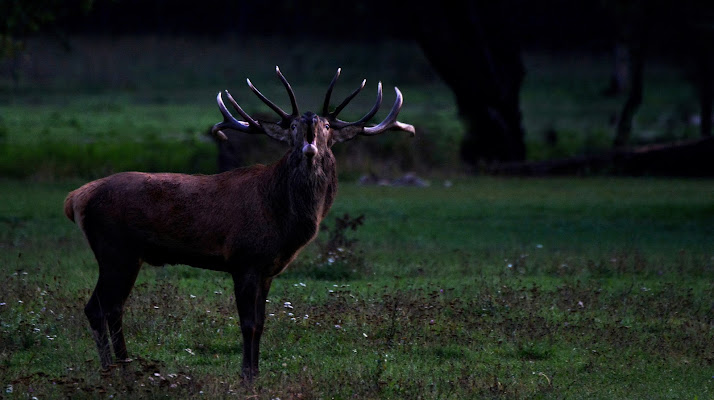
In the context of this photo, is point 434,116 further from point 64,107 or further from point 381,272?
point 381,272

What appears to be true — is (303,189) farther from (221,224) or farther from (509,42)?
(509,42)

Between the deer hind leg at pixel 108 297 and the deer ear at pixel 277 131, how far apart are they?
1.56m

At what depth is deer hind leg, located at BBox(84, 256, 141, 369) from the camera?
812 cm

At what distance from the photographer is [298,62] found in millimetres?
43625

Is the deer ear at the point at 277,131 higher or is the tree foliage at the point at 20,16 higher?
the tree foliage at the point at 20,16

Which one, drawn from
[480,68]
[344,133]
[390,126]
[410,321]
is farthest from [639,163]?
[344,133]

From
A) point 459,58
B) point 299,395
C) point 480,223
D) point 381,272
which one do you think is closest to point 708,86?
point 459,58

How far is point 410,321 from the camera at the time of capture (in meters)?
9.77

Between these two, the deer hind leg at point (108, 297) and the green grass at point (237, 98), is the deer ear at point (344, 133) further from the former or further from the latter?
the green grass at point (237, 98)

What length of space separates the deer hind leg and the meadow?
24 centimetres

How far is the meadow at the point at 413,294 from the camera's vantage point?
26.6ft

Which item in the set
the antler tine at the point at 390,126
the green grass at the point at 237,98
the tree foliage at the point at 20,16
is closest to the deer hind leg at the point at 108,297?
the antler tine at the point at 390,126

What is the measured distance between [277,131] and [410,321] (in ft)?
8.62

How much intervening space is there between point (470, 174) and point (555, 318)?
14.7m
